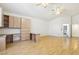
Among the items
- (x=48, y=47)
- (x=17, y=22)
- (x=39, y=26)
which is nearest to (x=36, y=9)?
(x=39, y=26)

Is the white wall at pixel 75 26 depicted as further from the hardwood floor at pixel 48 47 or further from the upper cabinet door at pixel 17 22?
the upper cabinet door at pixel 17 22

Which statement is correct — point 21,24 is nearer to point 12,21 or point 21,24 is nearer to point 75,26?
point 12,21

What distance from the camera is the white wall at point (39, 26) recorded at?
2.51 meters

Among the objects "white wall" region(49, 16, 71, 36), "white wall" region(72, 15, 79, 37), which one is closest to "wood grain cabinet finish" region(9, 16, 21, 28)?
"white wall" region(49, 16, 71, 36)

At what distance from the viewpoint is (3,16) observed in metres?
2.34

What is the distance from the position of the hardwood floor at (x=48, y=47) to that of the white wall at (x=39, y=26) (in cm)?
16

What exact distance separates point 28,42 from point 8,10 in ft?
2.42

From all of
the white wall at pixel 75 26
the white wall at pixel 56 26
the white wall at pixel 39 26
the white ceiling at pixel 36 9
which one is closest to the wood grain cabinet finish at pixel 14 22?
the white ceiling at pixel 36 9

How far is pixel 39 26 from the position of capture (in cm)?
253

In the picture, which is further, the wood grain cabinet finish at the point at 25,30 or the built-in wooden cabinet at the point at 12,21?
the wood grain cabinet finish at the point at 25,30

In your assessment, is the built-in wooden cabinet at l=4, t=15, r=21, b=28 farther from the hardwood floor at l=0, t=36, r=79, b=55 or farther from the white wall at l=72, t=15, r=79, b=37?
the white wall at l=72, t=15, r=79, b=37

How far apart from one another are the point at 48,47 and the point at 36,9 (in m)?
0.80

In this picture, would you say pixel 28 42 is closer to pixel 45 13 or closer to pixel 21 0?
pixel 45 13
